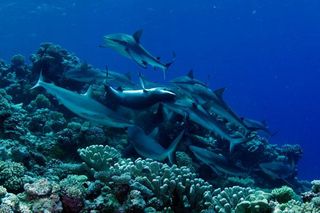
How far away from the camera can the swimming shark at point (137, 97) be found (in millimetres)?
7102

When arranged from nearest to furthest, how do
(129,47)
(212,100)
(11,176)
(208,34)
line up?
(11,176) → (129,47) → (212,100) → (208,34)

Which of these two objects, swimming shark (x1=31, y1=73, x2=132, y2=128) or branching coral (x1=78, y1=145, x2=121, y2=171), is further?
swimming shark (x1=31, y1=73, x2=132, y2=128)

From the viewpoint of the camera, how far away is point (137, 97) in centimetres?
710

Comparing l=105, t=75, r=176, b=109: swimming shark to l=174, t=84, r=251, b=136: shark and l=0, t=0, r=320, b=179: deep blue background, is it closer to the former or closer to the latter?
l=174, t=84, r=251, b=136: shark

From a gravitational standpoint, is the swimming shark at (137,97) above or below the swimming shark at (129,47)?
below

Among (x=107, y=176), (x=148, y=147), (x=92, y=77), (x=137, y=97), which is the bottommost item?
(x=107, y=176)

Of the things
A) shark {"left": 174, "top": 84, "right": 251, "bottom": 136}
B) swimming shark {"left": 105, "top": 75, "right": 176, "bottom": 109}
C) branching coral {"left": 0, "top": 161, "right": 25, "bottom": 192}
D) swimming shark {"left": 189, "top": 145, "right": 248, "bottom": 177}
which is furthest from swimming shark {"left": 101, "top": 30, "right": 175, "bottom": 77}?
branching coral {"left": 0, "top": 161, "right": 25, "bottom": 192}

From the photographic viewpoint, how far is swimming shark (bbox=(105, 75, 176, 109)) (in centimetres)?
710

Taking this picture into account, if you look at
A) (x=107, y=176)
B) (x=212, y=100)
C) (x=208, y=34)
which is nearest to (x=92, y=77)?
(x=212, y=100)

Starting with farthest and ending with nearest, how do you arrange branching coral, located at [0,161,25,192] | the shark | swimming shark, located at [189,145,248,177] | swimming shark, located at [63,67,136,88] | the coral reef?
swimming shark, located at [63,67,136,88], the shark, swimming shark, located at [189,145,248,177], branching coral, located at [0,161,25,192], the coral reef

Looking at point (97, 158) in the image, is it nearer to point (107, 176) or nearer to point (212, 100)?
point (107, 176)

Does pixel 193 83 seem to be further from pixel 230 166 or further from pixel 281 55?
pixel 281 55

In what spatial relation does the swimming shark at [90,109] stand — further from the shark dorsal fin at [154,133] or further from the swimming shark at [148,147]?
the shark dorsal fin at [154,133]

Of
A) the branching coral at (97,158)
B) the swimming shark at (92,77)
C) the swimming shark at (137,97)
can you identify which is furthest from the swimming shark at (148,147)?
the swimming shark at (92,77)
